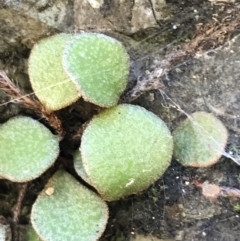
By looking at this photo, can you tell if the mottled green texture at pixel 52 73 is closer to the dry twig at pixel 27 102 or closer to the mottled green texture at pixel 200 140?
the dry twig at pixel 27 102

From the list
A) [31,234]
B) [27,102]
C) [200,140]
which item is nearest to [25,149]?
[27,102]

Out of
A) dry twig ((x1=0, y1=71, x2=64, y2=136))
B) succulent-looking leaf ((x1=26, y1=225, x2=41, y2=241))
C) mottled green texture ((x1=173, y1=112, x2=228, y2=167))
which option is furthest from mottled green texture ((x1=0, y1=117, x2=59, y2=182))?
mottled green texture ((x1=173, y1=112, x2=228, y2=167))

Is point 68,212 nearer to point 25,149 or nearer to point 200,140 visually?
point 25,149

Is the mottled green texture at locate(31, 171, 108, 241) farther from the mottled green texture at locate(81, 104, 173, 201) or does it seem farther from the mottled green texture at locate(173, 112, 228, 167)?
the mottled green texture at locate(173, 112, 228, 167)

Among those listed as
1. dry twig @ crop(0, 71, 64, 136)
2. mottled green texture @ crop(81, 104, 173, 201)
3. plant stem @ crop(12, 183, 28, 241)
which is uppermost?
dry twig @ crop(0, 71, 64, 136)

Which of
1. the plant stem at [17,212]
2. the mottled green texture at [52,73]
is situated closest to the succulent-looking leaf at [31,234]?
the plant stem at [17,212]

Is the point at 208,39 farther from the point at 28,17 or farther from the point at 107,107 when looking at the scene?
the point at 28,17
